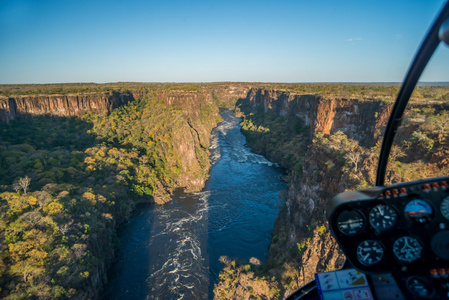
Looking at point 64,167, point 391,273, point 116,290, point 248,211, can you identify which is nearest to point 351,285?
point 391,273

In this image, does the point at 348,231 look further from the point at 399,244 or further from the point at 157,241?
the point at 157,241

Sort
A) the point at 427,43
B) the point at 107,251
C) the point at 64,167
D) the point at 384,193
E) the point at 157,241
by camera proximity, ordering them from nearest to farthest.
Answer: the point at 427,43 → the point at 384,193 → the point at 107,251 → the point at 157,241 → the point at 64,167

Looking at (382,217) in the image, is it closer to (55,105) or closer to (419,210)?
(419,210)

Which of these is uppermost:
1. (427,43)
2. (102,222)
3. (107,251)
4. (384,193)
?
(427,43)

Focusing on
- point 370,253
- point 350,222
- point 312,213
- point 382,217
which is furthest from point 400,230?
point 312,213

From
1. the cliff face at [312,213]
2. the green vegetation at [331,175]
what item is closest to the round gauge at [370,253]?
the green vegetation at [331,175]

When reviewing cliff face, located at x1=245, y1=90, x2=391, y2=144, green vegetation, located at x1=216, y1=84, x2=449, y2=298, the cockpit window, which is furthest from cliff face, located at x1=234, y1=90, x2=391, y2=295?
the cockpit window

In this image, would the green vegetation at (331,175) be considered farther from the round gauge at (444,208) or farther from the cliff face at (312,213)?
the round gauge at (444,208)

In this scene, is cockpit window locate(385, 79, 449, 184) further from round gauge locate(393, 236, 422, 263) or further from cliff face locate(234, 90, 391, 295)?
round gauge locate(393, 236, 422, 263)
